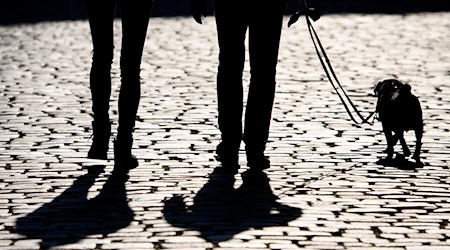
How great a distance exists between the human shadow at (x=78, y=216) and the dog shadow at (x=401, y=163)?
1.87m

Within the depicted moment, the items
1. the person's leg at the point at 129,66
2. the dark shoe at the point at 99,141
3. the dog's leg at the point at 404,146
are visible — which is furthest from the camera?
the dog's leg at the point at 404,146

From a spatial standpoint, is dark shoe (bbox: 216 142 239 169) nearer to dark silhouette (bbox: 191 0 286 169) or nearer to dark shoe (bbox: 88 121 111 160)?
dark silhouette (bbox: 191 0 286 169)

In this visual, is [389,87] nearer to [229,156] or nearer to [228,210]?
[229,156]

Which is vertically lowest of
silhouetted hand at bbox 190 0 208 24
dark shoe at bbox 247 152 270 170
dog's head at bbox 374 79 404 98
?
dark shoe at bbox 247 152 270 170

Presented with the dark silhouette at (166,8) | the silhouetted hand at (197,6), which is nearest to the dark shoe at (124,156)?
the silhouetted hand at (197,6)

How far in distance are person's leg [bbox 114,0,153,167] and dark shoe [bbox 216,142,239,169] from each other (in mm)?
577

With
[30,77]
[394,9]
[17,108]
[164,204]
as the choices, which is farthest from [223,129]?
[394,9]

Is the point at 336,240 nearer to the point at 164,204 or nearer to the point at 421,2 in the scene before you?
the point at 164,204

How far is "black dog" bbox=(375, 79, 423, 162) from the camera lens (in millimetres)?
8727

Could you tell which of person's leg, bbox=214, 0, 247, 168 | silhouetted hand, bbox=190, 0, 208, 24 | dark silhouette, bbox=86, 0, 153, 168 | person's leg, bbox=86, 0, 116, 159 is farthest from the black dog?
person's leg, bbox=86, 0, 116, 159

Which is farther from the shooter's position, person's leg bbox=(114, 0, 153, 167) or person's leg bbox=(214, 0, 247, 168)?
person's leg bbox=(214, 0, 247, 168)

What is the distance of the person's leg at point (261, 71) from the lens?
8.18m

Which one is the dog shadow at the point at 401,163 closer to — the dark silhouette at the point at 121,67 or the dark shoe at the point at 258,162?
the dark shoe at the point at 258,162

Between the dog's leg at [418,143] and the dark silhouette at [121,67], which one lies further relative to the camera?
the dog's leg at [418,143]
